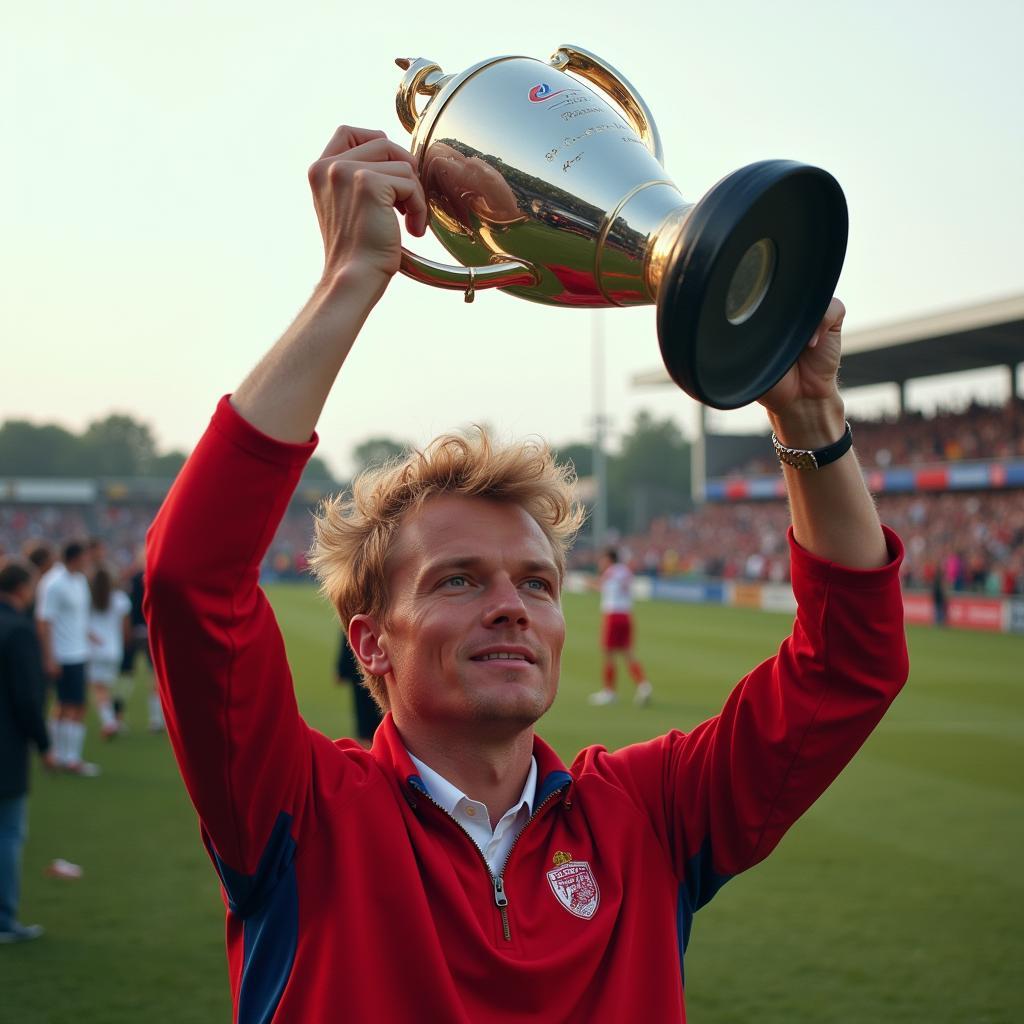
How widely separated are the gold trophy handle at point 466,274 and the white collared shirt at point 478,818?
35.0 inches

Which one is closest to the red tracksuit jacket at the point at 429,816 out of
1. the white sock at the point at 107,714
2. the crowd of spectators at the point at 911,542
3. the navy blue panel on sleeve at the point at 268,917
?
the navy blue panel on sleeve at the point at 268,917

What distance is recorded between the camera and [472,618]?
2.01 metres

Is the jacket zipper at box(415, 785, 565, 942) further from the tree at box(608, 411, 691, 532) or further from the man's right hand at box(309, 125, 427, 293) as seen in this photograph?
the tree at box(608, 411, 691, 532)

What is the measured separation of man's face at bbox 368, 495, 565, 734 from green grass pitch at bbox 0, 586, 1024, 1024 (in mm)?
544

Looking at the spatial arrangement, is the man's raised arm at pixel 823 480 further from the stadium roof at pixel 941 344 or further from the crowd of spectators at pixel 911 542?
the crowd of spectators at pixel 911 542

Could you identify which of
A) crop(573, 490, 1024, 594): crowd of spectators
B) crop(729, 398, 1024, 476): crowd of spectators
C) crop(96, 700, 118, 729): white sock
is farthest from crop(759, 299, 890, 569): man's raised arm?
crop(729, 398, 1024, 476): crowd of spectators

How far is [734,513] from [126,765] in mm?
38993

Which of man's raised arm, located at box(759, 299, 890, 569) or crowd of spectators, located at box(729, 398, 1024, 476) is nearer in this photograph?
man's raised arm, located at box(759, 299, 890, 569)

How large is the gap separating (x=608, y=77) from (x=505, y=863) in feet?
4.71


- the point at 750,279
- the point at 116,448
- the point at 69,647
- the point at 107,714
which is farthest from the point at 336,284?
the point at 116,448

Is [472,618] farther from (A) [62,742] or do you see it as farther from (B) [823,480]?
(A) [62,742]

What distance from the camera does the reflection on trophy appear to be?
1.46 meters

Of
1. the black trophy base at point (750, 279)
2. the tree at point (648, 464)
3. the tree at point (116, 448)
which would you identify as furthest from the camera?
the tree at point (116, 448)

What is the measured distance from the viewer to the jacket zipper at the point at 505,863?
1.90 metres
